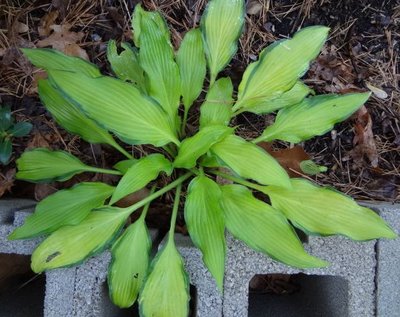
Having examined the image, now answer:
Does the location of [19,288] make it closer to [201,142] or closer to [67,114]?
[67,114]

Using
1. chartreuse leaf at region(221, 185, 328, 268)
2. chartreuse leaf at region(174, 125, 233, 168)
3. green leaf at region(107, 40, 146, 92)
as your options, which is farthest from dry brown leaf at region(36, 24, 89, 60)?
chartreuse leaf at region(221, 185, 328, 268)

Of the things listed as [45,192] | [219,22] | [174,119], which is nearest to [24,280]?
[45,192]

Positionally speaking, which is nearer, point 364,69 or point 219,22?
point 219,22

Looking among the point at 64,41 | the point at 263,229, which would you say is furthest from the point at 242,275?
the point at 64,41

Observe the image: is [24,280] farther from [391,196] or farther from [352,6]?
[352,6]

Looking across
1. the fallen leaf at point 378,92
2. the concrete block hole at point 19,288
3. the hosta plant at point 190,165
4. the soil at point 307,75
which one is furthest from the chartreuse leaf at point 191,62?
the concrete block hole at point 19,288
